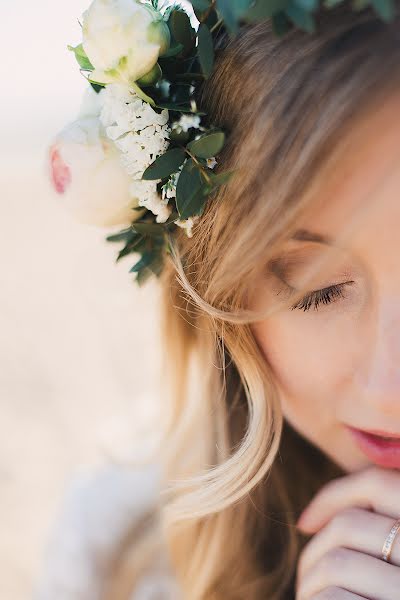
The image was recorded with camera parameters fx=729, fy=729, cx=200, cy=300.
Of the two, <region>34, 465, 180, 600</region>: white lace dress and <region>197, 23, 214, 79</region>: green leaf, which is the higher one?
<region>197, 23, 214, 79</region>: green leaf

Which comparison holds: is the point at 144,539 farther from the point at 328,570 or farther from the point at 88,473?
the point at 328,570

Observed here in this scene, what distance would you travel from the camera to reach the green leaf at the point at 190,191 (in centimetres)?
130

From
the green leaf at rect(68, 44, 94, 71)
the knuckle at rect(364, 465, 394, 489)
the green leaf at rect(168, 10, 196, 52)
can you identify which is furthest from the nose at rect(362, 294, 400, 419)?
the green leaf at rect(68, 44, 94, 71)

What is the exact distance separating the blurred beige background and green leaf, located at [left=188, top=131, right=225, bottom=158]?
1277mm

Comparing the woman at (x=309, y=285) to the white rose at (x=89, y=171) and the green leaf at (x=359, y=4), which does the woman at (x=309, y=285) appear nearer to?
the green leaf at (x=359, y=4)

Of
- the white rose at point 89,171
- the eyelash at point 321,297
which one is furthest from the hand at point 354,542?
the white rose at point 89,171

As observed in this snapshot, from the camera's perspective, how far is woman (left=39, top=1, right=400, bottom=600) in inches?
46.5

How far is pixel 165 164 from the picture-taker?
52.2 inches

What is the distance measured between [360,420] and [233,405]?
21.2 inches

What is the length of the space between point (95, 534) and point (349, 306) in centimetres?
121

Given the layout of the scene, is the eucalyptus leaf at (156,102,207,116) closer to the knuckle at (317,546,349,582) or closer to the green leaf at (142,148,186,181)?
the green leaf at (142,148,186,181)

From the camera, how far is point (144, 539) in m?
2.19

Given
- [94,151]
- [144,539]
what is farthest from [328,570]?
[94,151]

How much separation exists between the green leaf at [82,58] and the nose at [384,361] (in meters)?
0.69
